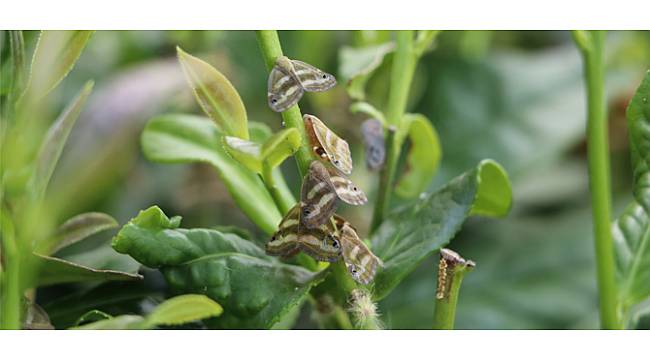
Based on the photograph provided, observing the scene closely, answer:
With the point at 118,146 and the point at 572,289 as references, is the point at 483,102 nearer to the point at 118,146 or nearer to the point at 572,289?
the point at 572,289

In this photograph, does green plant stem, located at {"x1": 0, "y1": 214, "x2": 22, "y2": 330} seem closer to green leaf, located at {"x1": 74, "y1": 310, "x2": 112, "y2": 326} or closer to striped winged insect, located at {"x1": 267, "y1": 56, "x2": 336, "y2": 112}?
green leaf, located at {"x1": 74, "y1": 310, "x2": 112, "y2": 326}

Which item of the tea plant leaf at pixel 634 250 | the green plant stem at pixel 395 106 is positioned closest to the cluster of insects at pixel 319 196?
the green plant stem at pixel 395 106

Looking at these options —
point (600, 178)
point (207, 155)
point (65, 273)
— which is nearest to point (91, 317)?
point (65, 273)

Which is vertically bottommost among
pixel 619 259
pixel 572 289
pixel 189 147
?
pixel 572 289

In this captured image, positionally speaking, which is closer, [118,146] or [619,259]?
[619,259]

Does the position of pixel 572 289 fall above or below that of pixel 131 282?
below

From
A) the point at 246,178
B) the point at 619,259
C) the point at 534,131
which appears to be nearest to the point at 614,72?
the point at 534,131

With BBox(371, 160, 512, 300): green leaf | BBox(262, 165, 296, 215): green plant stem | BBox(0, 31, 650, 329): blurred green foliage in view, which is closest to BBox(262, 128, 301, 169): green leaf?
BBox(262, 165, 296, 215): green plant stem
